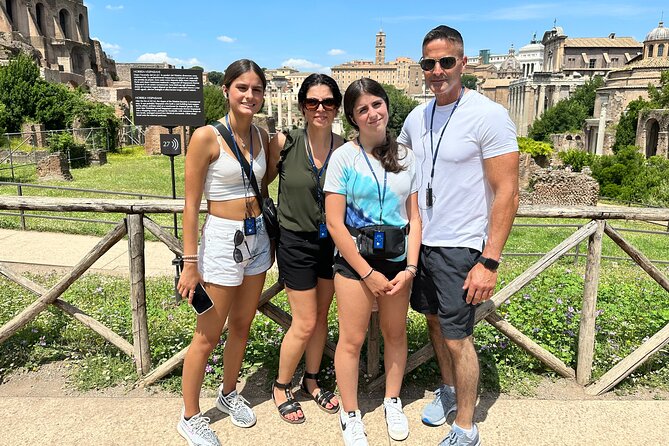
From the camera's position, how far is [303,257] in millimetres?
3029

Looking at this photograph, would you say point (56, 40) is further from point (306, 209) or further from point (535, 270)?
point (535, 270)

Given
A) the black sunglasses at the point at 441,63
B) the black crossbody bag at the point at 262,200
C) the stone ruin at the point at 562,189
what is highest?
the black sunglasses at the point at 441,63

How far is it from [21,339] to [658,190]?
28360 millimetres

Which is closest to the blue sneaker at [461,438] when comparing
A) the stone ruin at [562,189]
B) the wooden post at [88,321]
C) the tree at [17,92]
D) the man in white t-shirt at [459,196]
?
the man in white t-shirt at [459,196]

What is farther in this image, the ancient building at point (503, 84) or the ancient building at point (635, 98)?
the ancient building at point (503, 84)

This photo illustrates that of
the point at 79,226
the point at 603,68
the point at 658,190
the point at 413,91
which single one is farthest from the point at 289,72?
the point at 79,226

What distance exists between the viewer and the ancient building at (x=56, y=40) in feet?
149

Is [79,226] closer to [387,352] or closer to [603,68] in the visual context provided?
[387,352]

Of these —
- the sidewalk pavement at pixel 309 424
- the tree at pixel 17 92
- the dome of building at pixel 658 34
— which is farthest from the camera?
the dome of building at pixel 658 34

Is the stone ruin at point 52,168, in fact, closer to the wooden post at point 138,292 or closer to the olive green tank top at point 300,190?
the wooden post at point 138,292

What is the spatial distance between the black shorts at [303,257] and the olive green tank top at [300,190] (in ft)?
0.22

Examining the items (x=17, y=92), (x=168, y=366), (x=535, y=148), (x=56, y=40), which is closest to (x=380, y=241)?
(x=168, y=366)

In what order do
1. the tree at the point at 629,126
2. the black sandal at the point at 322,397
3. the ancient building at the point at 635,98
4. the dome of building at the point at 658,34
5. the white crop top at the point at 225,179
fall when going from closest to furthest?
the white crop top at the point at 225,179, the black sandal at the point at 322,397, the ancient building at the point at 635,98, the tree at the point at 629,126, the dome of building at the point at 658,34

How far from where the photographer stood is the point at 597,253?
3.63m
